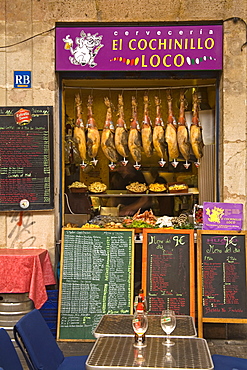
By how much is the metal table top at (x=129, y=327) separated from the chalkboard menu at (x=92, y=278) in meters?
1.87

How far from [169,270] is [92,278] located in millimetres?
938

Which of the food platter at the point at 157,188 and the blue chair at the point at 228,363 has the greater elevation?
the food platter at the point at 157,188

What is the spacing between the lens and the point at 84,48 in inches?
253

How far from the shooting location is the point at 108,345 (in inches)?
133

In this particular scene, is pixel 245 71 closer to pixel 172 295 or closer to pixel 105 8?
pixel 105 8

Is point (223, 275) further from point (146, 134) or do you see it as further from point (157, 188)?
point (157, 188)

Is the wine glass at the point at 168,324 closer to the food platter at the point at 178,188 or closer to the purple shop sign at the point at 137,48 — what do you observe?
the purple shop sign at the point at 137,48

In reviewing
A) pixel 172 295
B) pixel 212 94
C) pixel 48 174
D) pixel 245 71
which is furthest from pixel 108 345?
pixel 212 94

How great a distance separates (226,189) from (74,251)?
6.77 ft

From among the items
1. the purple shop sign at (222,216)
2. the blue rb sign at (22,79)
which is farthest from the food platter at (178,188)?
the blue rb sign at (22,79)

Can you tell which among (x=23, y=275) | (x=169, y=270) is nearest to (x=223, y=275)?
(x=169, y=270)

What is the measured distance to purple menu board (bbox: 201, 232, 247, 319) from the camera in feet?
19.2

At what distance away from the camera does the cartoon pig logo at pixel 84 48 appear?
6430 millimetres

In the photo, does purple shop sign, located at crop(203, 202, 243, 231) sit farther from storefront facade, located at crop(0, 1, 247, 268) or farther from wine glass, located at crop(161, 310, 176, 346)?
wine glass, located at crop(161, 310, 176, 346)
